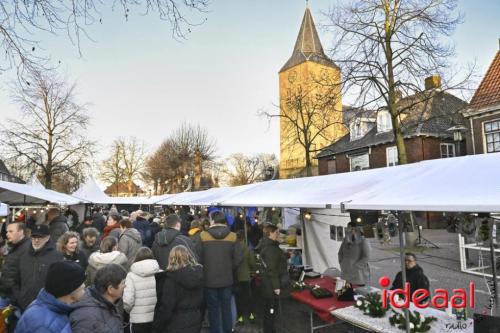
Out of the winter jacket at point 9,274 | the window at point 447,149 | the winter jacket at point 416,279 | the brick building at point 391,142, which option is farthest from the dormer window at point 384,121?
the winter jacket at point 9,274

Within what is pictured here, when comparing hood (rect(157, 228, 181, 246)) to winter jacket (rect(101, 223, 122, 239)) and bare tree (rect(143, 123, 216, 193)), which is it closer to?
winter jacket (rect(101, 223, 122, 239))

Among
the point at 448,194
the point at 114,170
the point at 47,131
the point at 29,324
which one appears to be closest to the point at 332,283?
the point at 448,194

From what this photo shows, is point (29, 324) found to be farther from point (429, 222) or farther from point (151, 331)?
point (429, 222)

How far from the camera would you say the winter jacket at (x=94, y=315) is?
Answer: 223 cm

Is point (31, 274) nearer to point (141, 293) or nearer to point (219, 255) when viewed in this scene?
point (141, 293)

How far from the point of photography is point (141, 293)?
3.93 metres

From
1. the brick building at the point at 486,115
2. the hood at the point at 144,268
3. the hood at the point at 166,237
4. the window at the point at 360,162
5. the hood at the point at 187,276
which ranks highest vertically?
the brick building at the point at 486,115

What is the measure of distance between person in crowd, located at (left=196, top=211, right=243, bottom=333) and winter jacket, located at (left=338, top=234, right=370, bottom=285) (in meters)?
1.93

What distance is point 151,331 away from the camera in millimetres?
3836

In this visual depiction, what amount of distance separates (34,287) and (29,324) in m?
1.90

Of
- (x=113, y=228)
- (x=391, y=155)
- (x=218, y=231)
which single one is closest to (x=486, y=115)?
(x=391, y=155)

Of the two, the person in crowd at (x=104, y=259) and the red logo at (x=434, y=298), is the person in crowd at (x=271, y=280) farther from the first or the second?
the person in crowd at (x=104, y=259)

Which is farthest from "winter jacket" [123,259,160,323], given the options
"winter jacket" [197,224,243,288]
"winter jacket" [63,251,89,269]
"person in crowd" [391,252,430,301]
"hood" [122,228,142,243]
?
"person in crowd" [391,252,430,301]

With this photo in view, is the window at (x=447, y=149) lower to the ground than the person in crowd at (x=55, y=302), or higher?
higher
